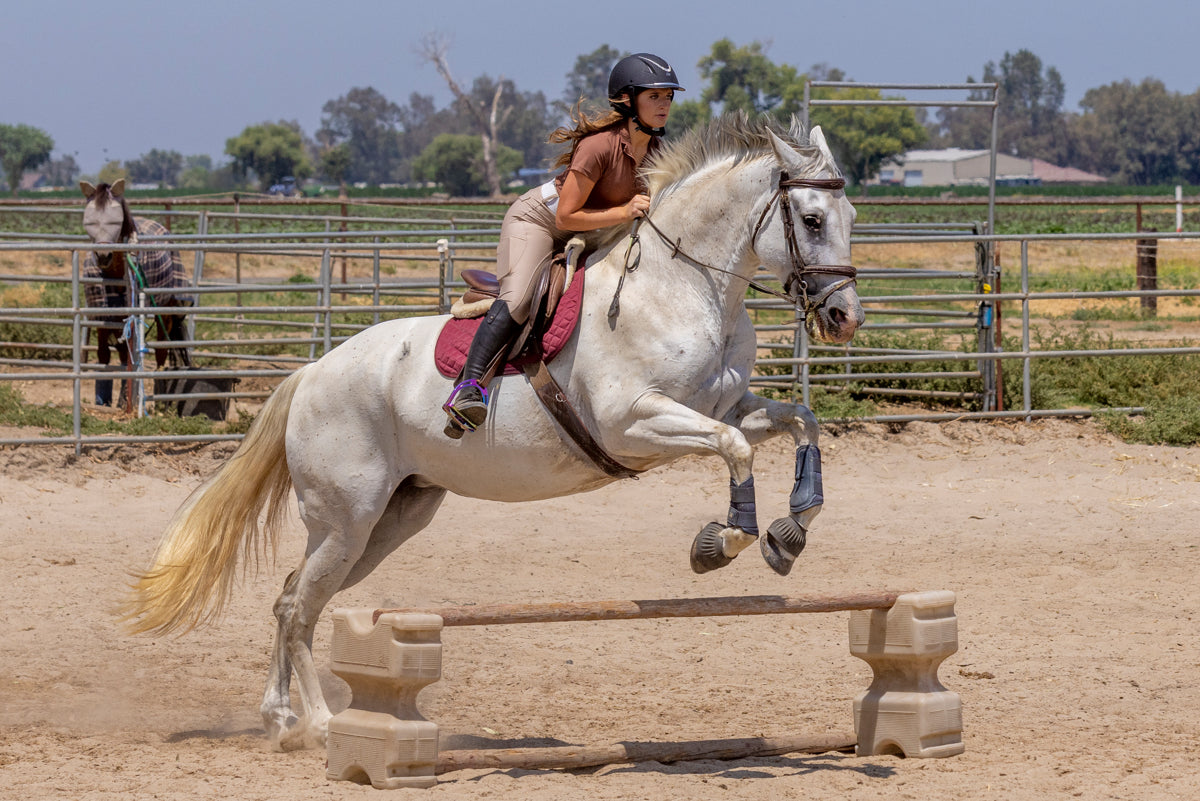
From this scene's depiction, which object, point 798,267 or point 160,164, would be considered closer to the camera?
point 798,267

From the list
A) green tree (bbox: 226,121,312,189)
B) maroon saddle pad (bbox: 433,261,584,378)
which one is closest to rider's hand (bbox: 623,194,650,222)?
maroon saddle pad (bbox: 433,261,584,378)

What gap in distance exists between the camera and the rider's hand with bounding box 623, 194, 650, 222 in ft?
15.4

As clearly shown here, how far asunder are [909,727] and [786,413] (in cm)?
120

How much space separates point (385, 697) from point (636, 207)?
1.92 meters

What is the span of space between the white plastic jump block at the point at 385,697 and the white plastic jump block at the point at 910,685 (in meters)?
1.59

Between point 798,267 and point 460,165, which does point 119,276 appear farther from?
Result: point 460,165

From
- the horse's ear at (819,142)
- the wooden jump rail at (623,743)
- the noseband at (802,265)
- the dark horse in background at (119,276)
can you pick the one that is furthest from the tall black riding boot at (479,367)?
the dark horse in background at (119,276)

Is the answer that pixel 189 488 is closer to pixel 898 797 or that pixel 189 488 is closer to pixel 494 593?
pixel 494 593

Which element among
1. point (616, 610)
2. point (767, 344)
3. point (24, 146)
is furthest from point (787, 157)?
point (24, 146)

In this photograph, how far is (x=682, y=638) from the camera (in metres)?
6.51

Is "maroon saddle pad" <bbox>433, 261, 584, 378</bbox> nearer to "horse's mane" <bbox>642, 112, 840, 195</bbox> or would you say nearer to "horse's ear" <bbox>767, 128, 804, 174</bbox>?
"horse's mane" <bbox>642, 112, 840, 195</bbox>

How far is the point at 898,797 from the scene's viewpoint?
4.10 meters

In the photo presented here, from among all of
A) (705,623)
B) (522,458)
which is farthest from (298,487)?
(705,623)

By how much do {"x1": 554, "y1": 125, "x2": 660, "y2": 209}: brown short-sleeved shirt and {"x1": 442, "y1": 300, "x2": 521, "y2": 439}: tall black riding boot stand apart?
0.52 metres
